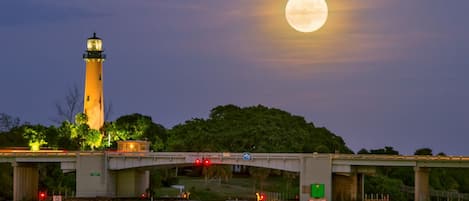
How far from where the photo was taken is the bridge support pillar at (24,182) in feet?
389

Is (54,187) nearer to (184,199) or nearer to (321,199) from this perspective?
(184,199)

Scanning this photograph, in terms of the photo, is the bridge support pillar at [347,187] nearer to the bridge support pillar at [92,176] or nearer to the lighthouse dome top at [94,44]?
the bridge support pillar at [92,176]

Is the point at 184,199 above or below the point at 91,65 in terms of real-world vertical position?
below

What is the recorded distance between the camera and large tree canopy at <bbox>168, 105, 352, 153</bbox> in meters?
143

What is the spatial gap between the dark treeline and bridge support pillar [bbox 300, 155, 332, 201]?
2205 cm

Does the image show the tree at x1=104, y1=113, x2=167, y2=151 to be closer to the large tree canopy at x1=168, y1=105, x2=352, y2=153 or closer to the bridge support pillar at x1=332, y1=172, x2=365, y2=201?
the large tree canopy at x1=168, y1=105, x2=352, y2=153

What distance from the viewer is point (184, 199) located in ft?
378

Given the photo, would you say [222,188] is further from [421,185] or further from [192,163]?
[421,185]

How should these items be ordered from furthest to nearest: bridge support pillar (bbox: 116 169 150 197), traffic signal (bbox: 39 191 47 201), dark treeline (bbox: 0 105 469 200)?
dark treeline (bbox: 0 105 469 200) → bridge support pillar (bbox: 116 169 150 197) → traffic signal (bbox: 39 191 47 201)

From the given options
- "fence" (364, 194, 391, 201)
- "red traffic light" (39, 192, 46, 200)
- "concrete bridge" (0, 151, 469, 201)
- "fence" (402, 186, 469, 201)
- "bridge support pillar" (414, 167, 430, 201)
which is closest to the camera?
"bridge support pillar" (414, 167, 430, 201)

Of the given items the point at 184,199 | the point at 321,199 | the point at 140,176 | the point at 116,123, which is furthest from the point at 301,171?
the point at 116,123

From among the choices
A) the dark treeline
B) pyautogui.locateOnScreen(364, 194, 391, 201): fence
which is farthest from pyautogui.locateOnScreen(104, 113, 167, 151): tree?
pyautogui.locateOnScreen(364, 194, 391, 201): fence

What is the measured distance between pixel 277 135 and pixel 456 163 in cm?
4024

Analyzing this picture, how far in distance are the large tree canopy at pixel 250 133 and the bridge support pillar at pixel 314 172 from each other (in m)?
27.9
